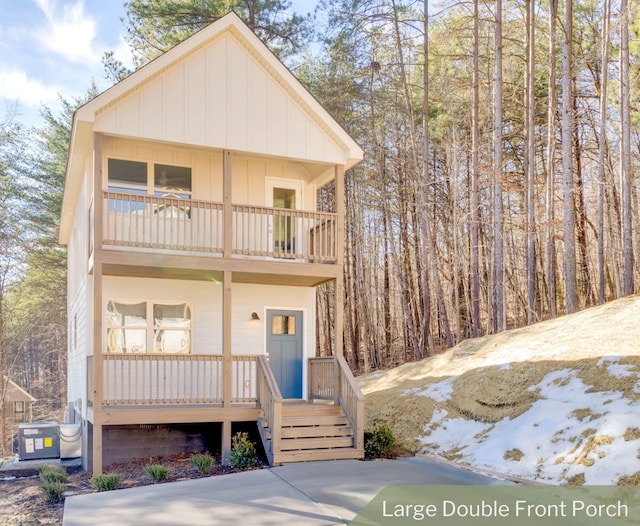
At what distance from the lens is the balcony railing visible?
1077 centimetres

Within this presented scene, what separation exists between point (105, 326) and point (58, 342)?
23590 mm

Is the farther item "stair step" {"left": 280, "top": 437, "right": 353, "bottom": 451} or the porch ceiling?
the porch ceiling

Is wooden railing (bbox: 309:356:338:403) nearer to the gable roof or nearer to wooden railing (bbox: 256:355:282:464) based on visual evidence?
wooden railing (bbox: 256:355:282:464)

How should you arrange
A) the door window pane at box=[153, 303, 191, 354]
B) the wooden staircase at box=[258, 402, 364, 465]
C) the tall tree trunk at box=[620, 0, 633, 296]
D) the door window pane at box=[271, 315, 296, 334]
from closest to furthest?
the wooden staircase at box=[258, 402, 364, 465] → the door window pane at box=[153, 303, 191, 354] → the door window pane at box=[271, 315, 296, 334] → the tall tree trunk at box=[620, 0, 633, 296]

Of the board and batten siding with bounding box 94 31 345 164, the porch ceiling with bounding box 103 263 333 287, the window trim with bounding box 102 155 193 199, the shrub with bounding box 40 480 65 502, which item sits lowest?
the shrub with bounding box 40 480 65 502

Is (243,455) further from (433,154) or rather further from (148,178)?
(433,154)

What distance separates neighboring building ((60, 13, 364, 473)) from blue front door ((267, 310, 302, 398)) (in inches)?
1.2

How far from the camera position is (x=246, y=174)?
13.1 metres

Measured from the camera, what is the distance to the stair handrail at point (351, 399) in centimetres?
1031

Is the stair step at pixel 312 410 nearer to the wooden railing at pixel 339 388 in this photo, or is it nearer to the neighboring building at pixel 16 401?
the wooden railing at pixel 339 388

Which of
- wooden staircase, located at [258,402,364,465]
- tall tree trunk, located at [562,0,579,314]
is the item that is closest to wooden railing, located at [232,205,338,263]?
wooden staircase, located at [258,402,364,465]

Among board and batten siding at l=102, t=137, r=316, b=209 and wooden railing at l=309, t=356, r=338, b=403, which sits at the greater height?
board and batten siding at l=102, t=137, r=316, b=209

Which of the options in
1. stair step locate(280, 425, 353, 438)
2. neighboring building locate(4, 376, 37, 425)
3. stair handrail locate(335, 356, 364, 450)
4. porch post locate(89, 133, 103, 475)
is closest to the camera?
porch post locate(89, 133, 103, 475)

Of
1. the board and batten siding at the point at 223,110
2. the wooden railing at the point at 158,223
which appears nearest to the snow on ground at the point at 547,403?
the wooden railing at the point at 158,223
